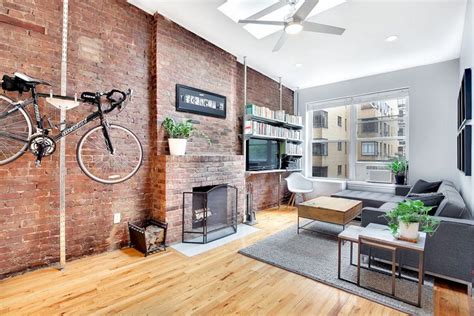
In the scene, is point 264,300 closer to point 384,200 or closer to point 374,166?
point 384,200

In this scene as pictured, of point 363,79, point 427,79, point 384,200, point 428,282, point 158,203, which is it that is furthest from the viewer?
point 363,79

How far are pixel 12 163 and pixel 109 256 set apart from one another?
1.40 metres

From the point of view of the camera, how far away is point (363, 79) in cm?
504

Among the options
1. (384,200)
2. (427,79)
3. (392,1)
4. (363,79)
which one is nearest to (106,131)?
(392,1)

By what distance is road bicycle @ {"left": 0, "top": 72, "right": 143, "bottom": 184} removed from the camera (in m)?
2.27

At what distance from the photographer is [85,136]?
2.71m

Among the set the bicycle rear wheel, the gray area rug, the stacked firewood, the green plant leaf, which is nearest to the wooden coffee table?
the gray area rug

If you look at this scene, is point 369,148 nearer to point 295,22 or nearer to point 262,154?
point 262,154

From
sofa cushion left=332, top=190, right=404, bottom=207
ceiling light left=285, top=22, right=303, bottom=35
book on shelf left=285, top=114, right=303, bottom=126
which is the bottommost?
sofa cushion left=332, top=190, right=404, bottom=207

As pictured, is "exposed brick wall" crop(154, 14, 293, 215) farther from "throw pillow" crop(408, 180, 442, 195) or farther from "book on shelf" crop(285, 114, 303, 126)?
"throw pillow" crop(408, 180, 442, 195)

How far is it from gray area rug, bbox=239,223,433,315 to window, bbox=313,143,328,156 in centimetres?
239

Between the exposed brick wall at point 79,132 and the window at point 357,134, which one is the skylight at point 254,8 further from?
the window at point 357,134

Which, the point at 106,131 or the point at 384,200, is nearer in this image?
the point at 106,131

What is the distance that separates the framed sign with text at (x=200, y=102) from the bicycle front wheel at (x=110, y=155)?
0.83 m
